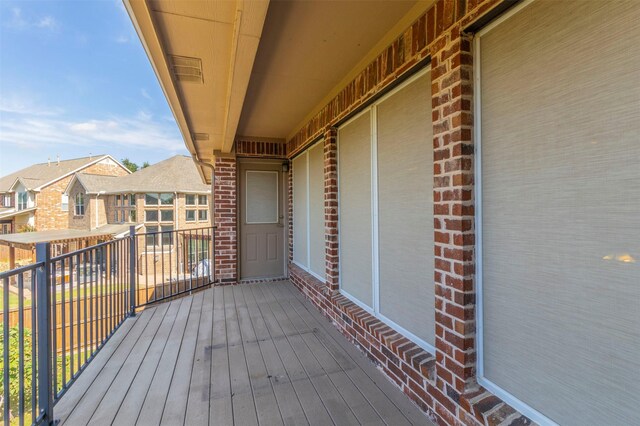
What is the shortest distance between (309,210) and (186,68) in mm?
2140

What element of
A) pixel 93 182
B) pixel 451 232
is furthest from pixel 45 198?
pixel 451 232

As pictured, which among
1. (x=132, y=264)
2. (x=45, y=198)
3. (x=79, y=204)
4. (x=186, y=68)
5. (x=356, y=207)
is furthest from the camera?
(x=45, y=198)

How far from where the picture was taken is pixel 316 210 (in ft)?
12.0

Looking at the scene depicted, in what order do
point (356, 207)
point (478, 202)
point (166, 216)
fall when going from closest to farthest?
1. point (478, 202)
2. point (356, 207)
3. point (166, 216)

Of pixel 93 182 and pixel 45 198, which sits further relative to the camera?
pixel 45 198

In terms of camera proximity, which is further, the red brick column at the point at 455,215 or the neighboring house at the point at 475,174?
the red brick column at the point at 455,215

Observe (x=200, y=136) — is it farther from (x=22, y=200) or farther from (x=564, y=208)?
(x=22, y=200)

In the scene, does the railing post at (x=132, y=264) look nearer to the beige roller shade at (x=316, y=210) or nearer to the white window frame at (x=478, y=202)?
the beige roller shade at (x=316, y=210)

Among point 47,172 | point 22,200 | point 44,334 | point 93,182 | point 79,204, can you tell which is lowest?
point 44,334

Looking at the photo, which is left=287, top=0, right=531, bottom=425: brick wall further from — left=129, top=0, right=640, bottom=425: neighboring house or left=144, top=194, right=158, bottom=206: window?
left=144, top=194, right=158, bottom=206: window

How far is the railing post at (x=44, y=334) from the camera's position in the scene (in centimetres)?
156

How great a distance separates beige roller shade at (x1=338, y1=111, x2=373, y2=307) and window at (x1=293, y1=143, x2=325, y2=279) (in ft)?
1.81

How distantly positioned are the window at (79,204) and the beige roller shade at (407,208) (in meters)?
22.0

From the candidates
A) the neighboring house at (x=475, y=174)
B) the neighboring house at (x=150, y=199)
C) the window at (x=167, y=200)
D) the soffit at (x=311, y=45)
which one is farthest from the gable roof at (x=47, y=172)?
the neighboring house at (x=475, y=174)
